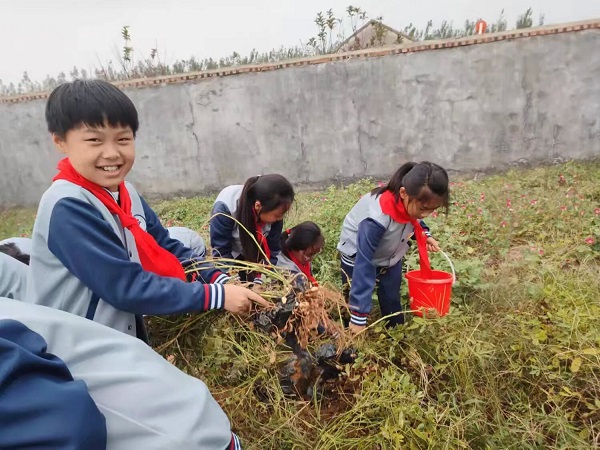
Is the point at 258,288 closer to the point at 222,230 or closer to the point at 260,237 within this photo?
the point at 260,237

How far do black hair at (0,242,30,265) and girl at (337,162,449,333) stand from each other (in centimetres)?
152

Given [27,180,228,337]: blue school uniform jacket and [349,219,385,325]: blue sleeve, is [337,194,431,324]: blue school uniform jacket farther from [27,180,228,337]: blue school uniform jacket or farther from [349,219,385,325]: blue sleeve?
[27,180,228,337]: blue school uniform jacket

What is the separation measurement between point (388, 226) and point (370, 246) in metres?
0.16

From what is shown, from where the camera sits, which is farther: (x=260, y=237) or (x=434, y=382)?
(x=260, y=237)

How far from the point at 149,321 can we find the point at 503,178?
19.1 ft

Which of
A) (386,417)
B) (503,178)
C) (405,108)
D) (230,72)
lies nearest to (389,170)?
(405,108)

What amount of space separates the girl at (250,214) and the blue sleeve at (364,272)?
458 millimetres

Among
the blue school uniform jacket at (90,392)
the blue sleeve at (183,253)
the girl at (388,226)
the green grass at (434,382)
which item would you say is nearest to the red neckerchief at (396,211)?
the girl at (388,226)

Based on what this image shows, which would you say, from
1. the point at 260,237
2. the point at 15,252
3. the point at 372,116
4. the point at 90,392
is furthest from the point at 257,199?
the point at 372,116

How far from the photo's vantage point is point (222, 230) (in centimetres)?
235

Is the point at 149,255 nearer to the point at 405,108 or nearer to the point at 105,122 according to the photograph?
the point at 105,122

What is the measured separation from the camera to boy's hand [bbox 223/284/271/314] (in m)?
1.28

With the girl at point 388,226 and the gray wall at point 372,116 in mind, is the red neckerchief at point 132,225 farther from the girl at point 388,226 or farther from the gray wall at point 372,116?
the gray wall at point 372,116

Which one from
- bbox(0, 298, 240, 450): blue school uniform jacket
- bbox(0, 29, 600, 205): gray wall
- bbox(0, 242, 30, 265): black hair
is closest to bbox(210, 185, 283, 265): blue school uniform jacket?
bbox(0, 242, 30, 265): black hair
